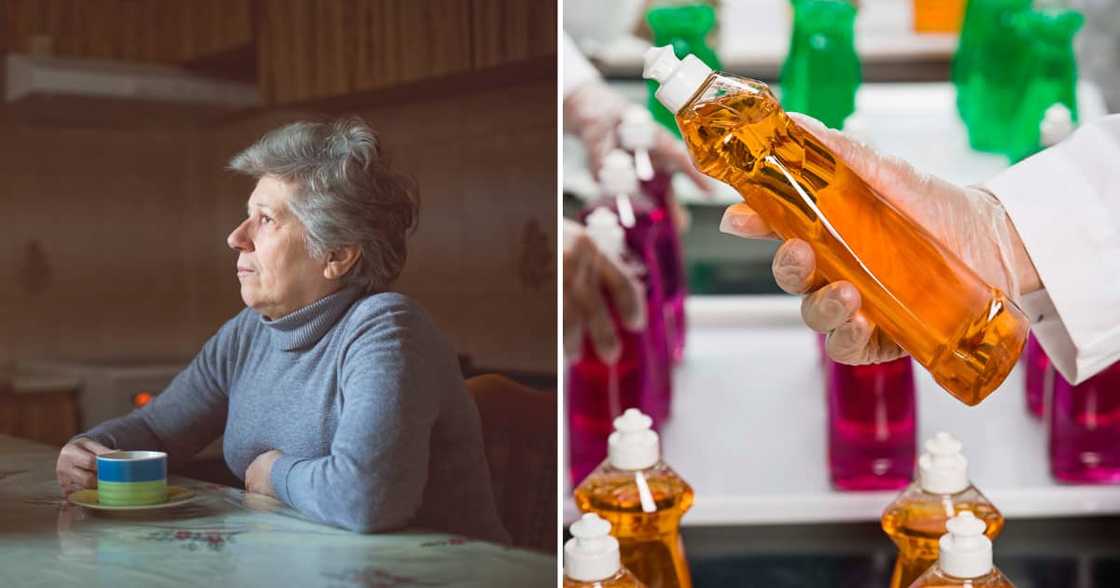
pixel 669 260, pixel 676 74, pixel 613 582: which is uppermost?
pixel 676 74

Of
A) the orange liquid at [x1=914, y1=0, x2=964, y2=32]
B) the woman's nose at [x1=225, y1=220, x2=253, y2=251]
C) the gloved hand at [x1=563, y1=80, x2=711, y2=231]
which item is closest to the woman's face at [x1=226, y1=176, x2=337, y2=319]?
the woman's nose at [x1=225, y1=220, x2=253, y2=251]

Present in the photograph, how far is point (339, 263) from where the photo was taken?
2.54 feet

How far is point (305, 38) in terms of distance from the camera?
2.52 feet

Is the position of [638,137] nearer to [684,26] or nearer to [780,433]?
[684,26]

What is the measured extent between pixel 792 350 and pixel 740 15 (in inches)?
27.9

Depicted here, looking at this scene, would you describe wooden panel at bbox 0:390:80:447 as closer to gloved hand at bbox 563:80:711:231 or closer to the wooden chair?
the wooden chair

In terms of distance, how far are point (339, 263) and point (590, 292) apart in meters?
0.56

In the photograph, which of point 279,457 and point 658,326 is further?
point 658,326

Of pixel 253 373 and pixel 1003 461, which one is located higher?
pixel 253 373

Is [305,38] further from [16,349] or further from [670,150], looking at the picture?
[670,150]

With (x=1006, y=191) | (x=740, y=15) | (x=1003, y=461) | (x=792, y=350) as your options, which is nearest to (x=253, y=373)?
(x=1006, y=191)

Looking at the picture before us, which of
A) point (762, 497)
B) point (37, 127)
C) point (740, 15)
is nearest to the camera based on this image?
point (37, 127)

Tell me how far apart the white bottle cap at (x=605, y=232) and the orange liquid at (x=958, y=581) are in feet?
1.77

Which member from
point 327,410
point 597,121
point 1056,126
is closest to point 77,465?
point 327,410
